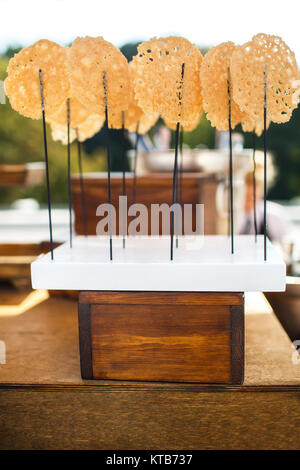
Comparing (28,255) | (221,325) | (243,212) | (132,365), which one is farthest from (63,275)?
(243,212)

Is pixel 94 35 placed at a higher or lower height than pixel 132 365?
higher

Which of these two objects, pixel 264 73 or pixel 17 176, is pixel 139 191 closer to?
pixel 17 176

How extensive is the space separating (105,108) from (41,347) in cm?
63

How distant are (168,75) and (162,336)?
0.55 m

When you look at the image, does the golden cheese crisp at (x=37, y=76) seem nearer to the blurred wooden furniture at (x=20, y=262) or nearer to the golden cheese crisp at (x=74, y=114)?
the golden cheese crisp at (x=74, y=114)

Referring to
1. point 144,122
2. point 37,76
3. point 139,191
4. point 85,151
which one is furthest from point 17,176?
point 85,151

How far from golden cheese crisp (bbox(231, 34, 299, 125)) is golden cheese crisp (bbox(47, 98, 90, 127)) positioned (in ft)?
1.49

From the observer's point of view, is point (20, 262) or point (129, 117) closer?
point (129, 117)

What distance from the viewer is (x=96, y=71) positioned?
3.14ft

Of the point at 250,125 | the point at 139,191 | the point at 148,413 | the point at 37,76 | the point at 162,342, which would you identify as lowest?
the point at 148,413

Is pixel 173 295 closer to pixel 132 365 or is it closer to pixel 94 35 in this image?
pixel 132 365

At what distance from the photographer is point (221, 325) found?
95 centimetres

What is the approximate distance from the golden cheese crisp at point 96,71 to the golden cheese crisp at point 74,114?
205 millimetres

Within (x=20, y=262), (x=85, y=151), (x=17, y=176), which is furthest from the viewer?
(x=85, y=151)
